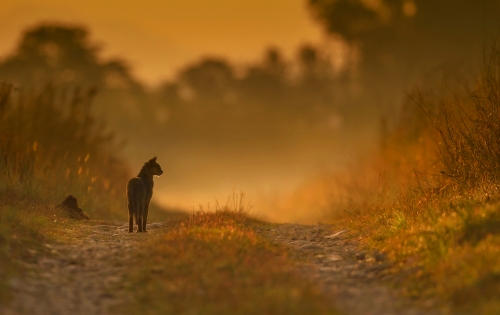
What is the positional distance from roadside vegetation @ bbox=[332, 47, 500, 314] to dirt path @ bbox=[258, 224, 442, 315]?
0.23 m

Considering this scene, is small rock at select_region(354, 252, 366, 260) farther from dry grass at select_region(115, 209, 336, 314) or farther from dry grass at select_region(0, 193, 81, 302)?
dry grass at select_region(0, 193, 81, 302)

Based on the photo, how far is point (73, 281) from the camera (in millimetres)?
8445

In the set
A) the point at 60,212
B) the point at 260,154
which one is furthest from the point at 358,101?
the point at 60,212

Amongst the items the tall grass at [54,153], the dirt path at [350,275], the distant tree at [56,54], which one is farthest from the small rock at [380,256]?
the distant tree at [56,54]

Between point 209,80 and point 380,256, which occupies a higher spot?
point 209,80

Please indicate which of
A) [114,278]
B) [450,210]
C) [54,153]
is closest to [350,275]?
[450,210]

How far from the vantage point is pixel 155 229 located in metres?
13.1

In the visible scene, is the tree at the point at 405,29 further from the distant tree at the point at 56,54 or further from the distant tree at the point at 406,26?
the distant tree at the point at 56,54

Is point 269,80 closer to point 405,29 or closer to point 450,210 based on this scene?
point 405,29

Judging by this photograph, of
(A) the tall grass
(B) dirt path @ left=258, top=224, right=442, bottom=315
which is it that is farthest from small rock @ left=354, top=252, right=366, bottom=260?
(A) the tall grass

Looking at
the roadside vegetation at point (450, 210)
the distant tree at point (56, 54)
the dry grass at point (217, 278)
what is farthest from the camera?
the distant tree at point (56, 54)

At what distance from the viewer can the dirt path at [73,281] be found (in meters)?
7.54

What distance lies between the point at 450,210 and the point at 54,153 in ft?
33.7

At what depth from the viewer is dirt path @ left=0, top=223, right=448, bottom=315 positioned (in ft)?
24.9
